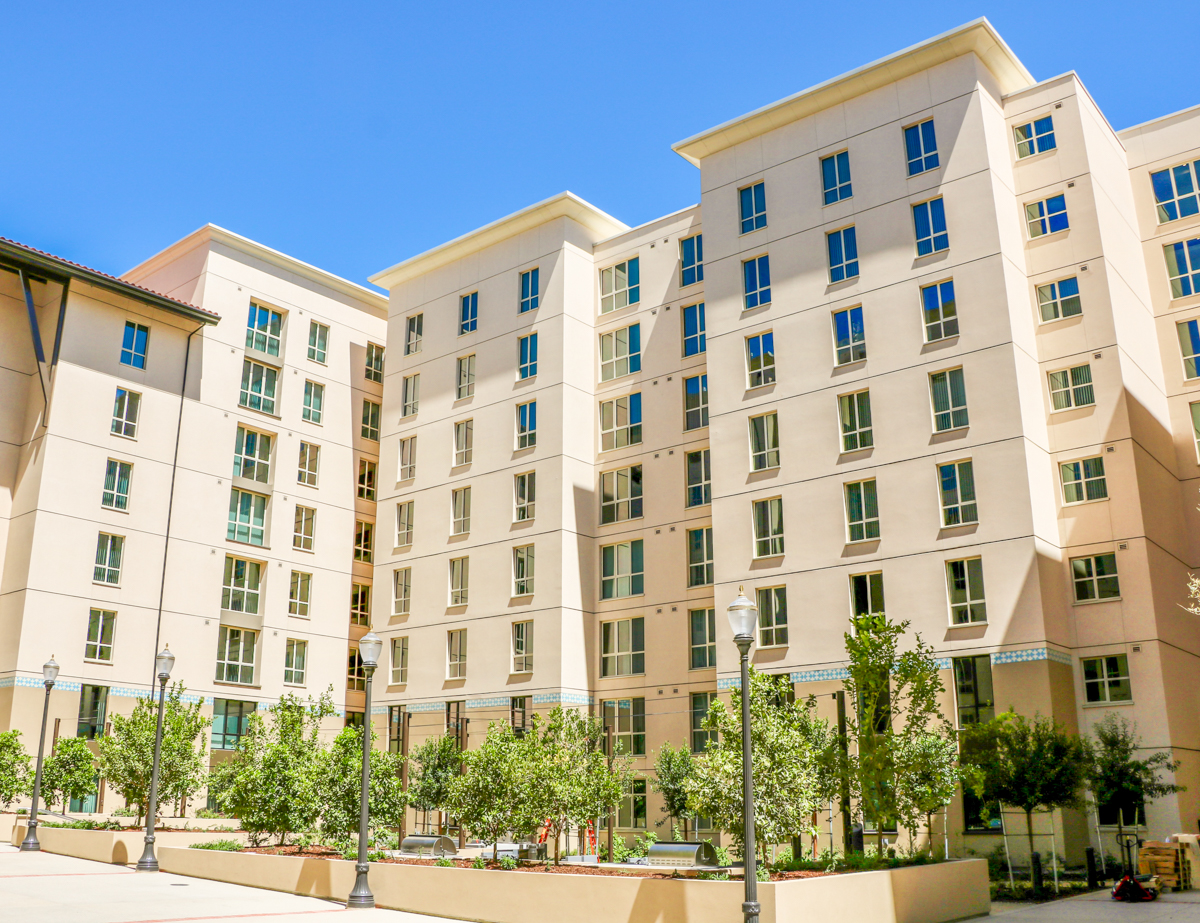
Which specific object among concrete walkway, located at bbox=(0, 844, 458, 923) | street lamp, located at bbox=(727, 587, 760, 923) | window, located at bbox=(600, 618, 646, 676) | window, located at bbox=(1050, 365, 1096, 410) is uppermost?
window, located at bbox=(1050, 365, 1096, 410)

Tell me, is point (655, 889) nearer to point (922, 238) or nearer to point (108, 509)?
point (922, 238)

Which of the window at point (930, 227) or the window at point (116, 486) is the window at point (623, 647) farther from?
the window at point (116, 486)

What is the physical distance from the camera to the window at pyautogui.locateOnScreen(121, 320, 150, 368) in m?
38.7

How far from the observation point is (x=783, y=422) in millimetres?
32719

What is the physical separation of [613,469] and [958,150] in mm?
15824

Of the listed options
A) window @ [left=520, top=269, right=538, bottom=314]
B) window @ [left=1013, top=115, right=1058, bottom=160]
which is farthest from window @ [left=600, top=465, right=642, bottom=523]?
window @ [left=1013, top=115, right=1058, bottom=160]

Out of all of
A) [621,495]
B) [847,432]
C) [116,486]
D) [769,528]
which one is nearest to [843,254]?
[847,432]

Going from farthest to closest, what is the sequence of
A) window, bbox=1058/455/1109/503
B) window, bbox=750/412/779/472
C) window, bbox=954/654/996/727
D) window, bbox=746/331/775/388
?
window, bbox=746/331/775/388 → window, bbox=750/412/779/472 → window, bbox=1058/455/1109/503 → window, bbox=954/654/996/727

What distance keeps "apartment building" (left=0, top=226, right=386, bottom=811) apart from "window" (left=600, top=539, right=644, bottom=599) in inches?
483

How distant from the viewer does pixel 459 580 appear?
40.1 metres

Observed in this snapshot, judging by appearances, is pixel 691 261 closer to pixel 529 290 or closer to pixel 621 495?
pixel 529 290

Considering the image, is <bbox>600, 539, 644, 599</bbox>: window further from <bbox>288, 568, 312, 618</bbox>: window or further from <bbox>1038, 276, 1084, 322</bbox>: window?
<bbox>1038, 276, 1084, 322</bbox>: window

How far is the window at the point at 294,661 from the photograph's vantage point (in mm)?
41125

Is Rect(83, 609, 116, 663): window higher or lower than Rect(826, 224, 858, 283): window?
lower
